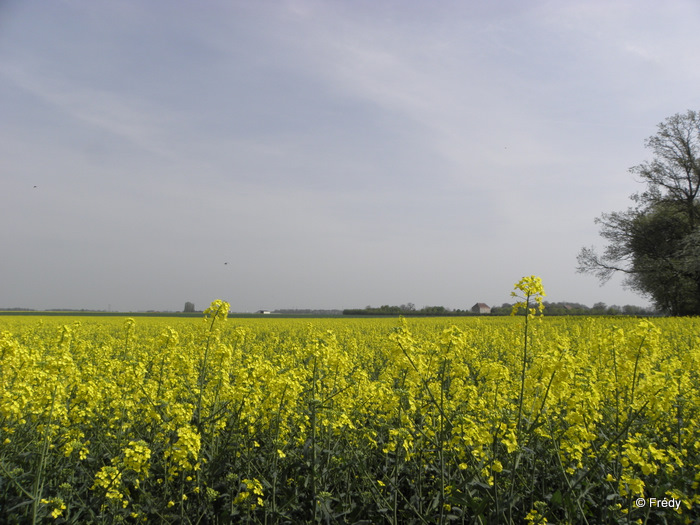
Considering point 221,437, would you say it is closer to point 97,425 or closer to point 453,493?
point 97,425

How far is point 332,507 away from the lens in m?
3.82

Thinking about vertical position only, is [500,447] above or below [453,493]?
above

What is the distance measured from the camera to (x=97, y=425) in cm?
459

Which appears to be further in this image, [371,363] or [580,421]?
[371,363]

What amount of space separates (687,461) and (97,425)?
6338 mm

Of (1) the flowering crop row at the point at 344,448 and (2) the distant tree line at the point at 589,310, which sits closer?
(1) the flowering crop row at the point at 344,448

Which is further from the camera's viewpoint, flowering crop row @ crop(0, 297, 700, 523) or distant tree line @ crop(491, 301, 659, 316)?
distant tree line @ crop(491, 301, 659, 316)

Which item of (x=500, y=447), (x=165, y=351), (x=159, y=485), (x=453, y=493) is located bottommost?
(x=159, y=485)

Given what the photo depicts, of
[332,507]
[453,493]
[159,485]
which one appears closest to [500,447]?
[453,493]

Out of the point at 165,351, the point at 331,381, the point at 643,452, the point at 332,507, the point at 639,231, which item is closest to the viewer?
the point at 643,452

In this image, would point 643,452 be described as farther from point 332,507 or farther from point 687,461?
point 332,507

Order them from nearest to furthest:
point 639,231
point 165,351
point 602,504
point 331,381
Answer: point 602,504, point 331,381, point 165,351, point 639,231

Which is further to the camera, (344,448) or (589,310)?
(589,310)

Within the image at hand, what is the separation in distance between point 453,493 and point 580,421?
130cm
